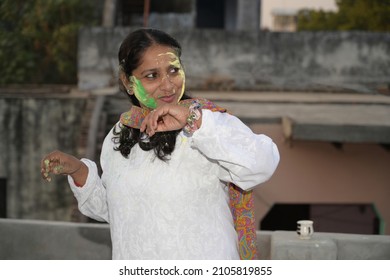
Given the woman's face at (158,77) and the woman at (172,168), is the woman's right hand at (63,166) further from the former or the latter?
Answer: the woman's face at (158,77)

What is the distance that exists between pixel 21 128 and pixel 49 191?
3.38 feet

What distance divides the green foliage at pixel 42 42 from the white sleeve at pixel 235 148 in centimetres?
1102

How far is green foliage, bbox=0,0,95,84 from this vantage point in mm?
12711

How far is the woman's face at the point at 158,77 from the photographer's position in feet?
7.79

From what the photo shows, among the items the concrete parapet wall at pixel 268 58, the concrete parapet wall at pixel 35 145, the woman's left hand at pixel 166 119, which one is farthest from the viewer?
the concrete parapet wall at pixel 268 58

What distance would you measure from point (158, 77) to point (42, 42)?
1177 centimetres

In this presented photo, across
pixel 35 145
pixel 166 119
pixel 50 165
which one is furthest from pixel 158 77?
pixel 35 145

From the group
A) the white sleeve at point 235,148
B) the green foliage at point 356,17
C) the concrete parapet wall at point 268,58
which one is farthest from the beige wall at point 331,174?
the green foliage at point 356,17

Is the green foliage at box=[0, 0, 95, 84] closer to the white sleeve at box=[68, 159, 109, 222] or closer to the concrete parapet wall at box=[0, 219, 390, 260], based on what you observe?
the concrete parapet wall at box=[0, 219, 390, 260]

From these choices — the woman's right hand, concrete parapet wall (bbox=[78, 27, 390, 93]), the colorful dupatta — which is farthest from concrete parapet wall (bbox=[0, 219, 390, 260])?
concrete parapet wall (bbox=[78, 27, 390, 93])

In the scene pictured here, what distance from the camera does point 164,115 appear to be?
2150 mm

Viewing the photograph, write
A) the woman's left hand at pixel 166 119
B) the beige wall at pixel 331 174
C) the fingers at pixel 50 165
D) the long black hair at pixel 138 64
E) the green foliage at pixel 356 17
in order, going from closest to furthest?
1. the woman's left hand at pixel 166 119
2. the long black hair at pixel 138 64
3. the fingers at pixel 50 165
4. the beige wall at pixel 331 174
5. the green foliage at pixel 356 17

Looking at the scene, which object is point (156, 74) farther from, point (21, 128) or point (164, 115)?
point (21, 128)
